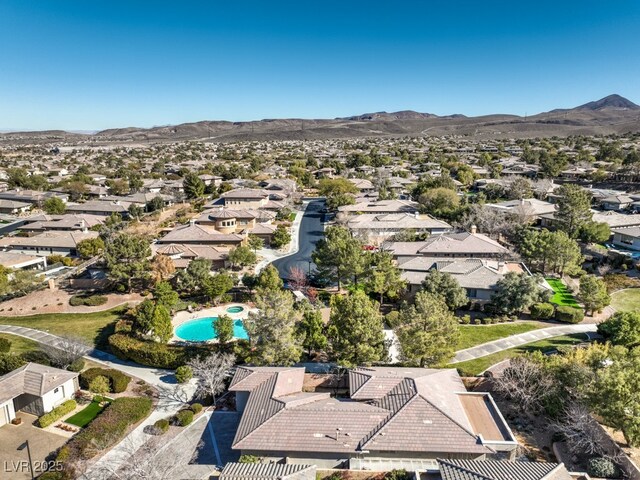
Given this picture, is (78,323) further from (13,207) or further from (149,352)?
(13,207)

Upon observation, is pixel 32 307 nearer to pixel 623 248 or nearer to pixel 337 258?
pixel 337 258

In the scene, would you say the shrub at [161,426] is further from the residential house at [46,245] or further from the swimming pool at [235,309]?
the residential house at [46,245]

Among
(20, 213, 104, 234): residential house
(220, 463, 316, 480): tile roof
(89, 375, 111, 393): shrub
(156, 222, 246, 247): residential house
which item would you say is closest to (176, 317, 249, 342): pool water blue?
(89, 375, 111, 393): shrub

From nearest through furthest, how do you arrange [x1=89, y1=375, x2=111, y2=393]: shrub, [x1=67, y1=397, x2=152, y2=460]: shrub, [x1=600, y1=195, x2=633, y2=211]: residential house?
[x1=67, y1=397, x2=152, y2=460]: shrub, [x1=89, y1=375, x2=111, y2=393]: shrub, [x1=600, y1=195, x2=633, y2=211]: residential house

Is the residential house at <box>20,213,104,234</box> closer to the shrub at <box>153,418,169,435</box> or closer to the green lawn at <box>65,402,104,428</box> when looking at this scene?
the green lawn at <box>65,402,104,428</box>

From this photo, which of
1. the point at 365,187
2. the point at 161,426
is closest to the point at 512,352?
the point at 161,426

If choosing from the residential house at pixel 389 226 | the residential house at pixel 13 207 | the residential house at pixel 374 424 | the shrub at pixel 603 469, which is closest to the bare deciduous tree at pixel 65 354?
the residential house at pixel 374 424
